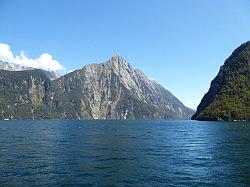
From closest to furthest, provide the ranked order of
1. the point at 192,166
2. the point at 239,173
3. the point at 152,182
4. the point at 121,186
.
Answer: the point at 121,186 → the point at 152,182 → the point at 239,173 → the point at 192,166

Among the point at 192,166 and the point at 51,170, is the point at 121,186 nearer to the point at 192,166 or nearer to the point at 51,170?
the point at 51,170

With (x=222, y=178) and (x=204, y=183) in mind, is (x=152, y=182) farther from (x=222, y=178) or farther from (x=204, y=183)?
(x=222, y=178)

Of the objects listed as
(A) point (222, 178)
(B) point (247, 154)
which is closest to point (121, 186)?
(A) point (222, 178)

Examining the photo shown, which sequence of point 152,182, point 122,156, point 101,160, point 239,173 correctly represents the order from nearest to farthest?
point 152,182
point 239,173
point 101,160
point 122,156

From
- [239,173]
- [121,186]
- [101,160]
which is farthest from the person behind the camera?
[101,160]

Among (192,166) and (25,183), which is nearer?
(25,183)

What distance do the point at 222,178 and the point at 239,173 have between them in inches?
186

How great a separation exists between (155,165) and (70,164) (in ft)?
45.0

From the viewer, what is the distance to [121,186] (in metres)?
40.6

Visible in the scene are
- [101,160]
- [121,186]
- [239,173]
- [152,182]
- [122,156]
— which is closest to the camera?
[121,186]

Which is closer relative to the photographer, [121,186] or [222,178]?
[121,186]

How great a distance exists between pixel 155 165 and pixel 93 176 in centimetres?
1338

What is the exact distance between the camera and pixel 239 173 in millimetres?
49375

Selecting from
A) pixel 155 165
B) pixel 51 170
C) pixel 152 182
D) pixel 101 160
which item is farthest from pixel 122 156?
pixel 152 182
